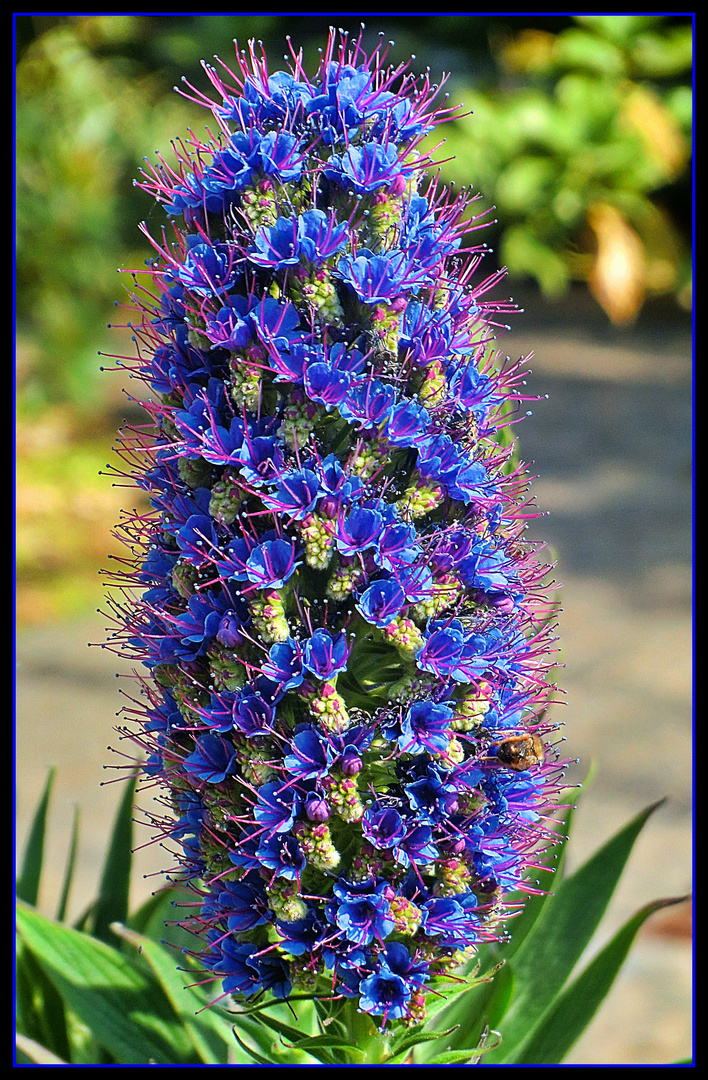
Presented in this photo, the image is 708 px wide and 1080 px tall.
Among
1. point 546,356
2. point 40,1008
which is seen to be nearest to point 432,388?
point 40,1008

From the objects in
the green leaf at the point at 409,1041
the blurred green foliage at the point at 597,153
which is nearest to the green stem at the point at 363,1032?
the green leaf at the point at 409,1041

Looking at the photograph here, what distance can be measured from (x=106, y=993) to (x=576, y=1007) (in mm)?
901

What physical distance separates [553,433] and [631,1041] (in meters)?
5.29

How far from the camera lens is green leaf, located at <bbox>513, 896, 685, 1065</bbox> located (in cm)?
194

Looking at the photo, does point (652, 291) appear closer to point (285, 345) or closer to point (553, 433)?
point (553, 433)

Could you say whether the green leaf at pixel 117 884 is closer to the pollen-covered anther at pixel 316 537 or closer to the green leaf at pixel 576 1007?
the green leaf at pixel 576 1007

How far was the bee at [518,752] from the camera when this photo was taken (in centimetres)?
138

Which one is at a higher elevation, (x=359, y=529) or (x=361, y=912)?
(x=359, y=529)

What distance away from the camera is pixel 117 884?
88.6 inches

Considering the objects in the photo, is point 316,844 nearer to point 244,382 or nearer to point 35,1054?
point 244,382

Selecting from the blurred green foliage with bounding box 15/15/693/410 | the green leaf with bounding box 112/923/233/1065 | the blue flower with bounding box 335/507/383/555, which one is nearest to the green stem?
the green leaf with bounding box 112/923/233/1065

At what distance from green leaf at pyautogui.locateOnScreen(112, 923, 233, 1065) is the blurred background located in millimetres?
1383
